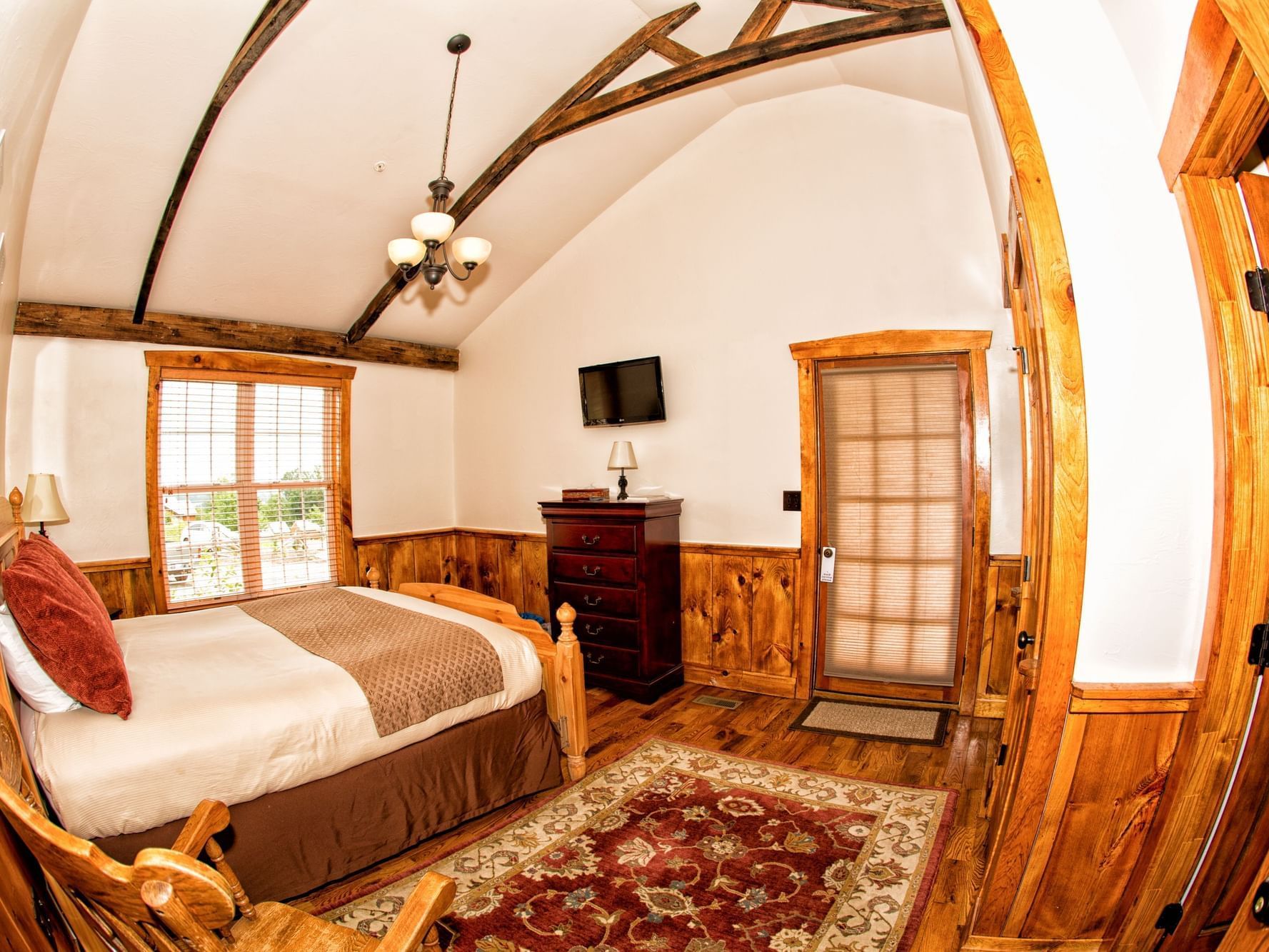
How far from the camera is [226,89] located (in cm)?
276

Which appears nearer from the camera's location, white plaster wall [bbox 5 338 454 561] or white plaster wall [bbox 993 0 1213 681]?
white plaster wall [bbox 993 0 1213 681]

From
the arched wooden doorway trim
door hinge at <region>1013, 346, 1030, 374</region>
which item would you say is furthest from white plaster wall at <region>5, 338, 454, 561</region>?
door hinge at <region>1013, 346, 1030, 374</region>

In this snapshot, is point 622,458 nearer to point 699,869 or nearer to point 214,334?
point 699,869

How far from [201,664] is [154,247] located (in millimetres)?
2531

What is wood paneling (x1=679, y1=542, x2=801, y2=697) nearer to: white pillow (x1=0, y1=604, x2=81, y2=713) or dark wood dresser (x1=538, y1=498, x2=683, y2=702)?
dark wood dresser (x1=538, y1=498, x2=683, y2=702)

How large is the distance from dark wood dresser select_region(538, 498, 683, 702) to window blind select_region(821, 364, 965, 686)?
950 millimetres

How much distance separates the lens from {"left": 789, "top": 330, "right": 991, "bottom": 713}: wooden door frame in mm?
3273

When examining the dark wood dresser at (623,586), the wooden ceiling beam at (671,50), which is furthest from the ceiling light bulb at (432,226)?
the dark wood dresser at (623,586)

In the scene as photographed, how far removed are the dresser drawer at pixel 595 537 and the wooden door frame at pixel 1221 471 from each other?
2.62 metres

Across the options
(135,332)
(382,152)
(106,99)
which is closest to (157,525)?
(135,332)

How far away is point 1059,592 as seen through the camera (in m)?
1.51

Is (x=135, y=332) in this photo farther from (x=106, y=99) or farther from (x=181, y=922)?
(x=181, y=922)

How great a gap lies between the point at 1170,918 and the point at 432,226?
3.32 m

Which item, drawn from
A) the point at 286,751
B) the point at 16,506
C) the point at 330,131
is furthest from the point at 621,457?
the point at 16,506
